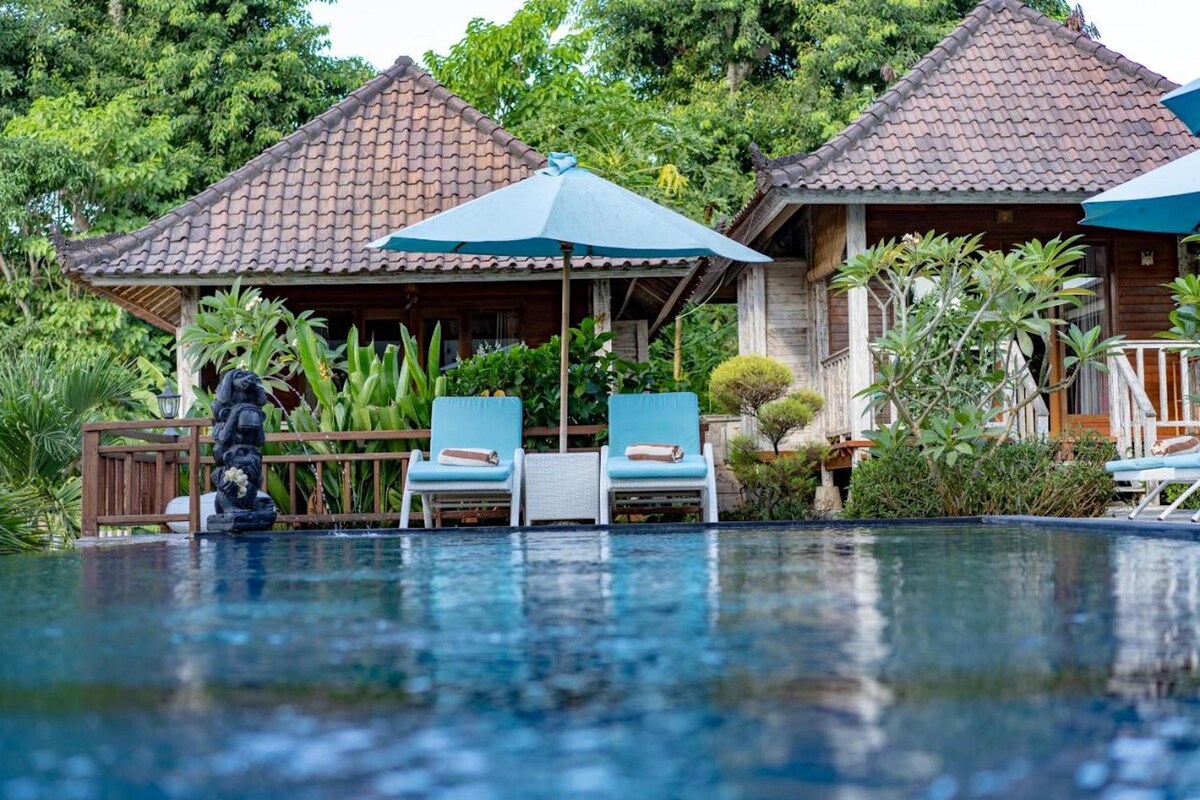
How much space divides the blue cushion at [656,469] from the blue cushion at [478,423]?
934 mm

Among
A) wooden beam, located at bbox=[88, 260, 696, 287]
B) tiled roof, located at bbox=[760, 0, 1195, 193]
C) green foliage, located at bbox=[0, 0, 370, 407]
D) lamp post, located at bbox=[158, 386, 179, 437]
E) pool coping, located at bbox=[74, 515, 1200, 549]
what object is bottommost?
pool coping, located at bbox=[74, 515, 1200, 549]

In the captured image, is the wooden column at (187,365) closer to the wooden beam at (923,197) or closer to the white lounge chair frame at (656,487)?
the white lounge chair frame at (656,487)

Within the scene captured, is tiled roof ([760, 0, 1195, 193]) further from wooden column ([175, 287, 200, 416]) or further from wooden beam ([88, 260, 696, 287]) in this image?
wooden column ([175, 287, 200, 416])

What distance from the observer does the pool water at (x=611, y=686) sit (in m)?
1.34

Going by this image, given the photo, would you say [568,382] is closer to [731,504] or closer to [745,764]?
[731,504]

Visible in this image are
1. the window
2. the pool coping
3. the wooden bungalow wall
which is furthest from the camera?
the window

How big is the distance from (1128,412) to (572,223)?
5.03m

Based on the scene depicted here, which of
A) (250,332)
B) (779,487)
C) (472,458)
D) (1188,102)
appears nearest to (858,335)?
(779,487)

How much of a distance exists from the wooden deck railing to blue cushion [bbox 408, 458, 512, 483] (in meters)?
0.72

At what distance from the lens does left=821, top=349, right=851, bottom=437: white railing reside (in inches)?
531

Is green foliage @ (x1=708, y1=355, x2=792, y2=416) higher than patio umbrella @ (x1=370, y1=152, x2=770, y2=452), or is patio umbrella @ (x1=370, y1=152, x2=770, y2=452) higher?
patio umbrella @ (x1=370, y1=152, x2=770, y2=452)

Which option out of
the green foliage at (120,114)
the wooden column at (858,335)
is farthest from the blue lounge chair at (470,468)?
the green foliage at (120,114)

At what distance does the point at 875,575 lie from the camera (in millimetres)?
3795

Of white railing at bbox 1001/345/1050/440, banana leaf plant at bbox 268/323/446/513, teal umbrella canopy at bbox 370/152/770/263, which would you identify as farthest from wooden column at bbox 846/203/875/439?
banana leaf plant at bbox 268/323/446/513
